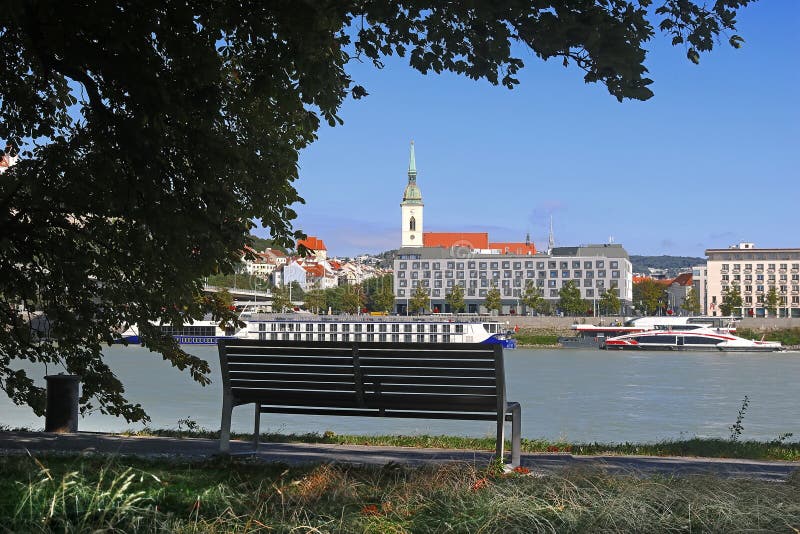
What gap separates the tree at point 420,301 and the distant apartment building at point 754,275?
43.0 metres

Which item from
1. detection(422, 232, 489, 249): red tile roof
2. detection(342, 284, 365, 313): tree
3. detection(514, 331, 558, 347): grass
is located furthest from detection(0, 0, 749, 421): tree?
detection(422, 232, 489, 249): red tile roof

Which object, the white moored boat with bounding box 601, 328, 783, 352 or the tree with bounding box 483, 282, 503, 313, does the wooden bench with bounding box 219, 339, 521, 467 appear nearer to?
the white moored boat with bounding box 601, 328, 783, 352

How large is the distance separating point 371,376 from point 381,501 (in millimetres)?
1794

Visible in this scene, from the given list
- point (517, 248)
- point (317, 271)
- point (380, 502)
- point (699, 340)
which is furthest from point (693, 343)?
point (317, 271)

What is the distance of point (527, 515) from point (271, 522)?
97 centimetres

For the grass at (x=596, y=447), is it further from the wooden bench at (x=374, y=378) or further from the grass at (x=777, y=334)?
the grass at (x=777, y=334)

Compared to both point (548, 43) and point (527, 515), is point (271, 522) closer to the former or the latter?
point (527, 515)

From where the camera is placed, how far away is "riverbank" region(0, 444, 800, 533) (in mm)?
3627

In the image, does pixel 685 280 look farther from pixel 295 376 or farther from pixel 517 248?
pixel 295 376

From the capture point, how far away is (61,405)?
827 centimetres

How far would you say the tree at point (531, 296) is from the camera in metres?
117

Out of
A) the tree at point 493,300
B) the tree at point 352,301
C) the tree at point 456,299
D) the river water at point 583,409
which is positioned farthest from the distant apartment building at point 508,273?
the river water at point 583,409

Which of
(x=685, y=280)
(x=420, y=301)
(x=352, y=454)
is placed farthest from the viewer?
(x=685, y=280)

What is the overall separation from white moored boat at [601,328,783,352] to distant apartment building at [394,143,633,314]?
4147 centimetres
